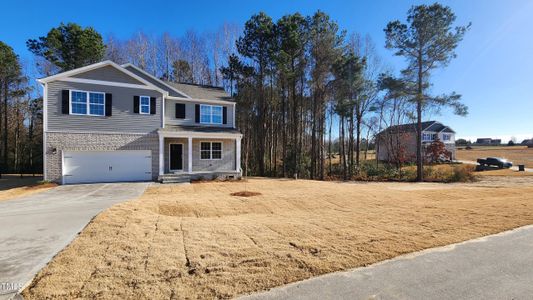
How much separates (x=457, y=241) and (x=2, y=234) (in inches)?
359

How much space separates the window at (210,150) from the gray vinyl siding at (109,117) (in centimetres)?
307

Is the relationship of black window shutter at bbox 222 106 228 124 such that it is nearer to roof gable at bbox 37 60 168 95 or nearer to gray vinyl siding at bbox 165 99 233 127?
A: gray vinyl siding at bbox 165 99 233 127

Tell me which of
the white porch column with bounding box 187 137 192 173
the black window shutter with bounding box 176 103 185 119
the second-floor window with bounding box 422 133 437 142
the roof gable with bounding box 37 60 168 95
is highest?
the roof gable with bounding box 37 60 168 95

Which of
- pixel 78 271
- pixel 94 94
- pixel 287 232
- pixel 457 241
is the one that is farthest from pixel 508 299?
pixel 94 94

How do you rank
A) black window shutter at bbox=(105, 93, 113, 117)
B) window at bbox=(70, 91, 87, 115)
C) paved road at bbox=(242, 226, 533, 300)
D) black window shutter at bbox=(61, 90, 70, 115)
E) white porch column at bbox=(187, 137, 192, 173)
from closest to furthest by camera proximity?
paved road at bbox=(242, 226, 533, 300)
black window shutter at bbox=(61, 90, 70, 115)
window at bbox=(70, 91, 87, 115)
black window shutter at bbox=(105, 93, 113, 117)
white porch column at bbox=(187, 137, 192, 173)

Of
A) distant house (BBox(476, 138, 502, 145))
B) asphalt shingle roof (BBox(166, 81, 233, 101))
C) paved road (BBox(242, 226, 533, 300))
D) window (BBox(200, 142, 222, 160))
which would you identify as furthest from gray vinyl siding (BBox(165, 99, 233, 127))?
distant house (BBox(476, 138, 502, 145))

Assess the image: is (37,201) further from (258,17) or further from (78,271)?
(258,17)

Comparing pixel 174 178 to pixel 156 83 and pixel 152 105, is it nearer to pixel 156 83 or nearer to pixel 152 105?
pixel 152 105

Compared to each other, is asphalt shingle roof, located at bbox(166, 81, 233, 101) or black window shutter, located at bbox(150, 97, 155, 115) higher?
asphalt shingle roof, located at bbox(166, 81, 233, 101)

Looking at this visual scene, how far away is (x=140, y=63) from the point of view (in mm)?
24250

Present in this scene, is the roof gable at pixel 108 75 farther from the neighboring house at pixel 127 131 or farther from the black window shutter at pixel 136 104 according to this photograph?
the black window shutter at pixel 136 104

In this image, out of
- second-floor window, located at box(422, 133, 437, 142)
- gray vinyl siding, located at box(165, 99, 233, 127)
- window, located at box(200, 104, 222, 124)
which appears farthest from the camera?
second-floor window, located at box(422, 133, 437, 142)

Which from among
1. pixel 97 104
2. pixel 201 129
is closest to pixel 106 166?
pixel 97 104

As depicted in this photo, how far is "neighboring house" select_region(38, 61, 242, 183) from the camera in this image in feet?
41.3
